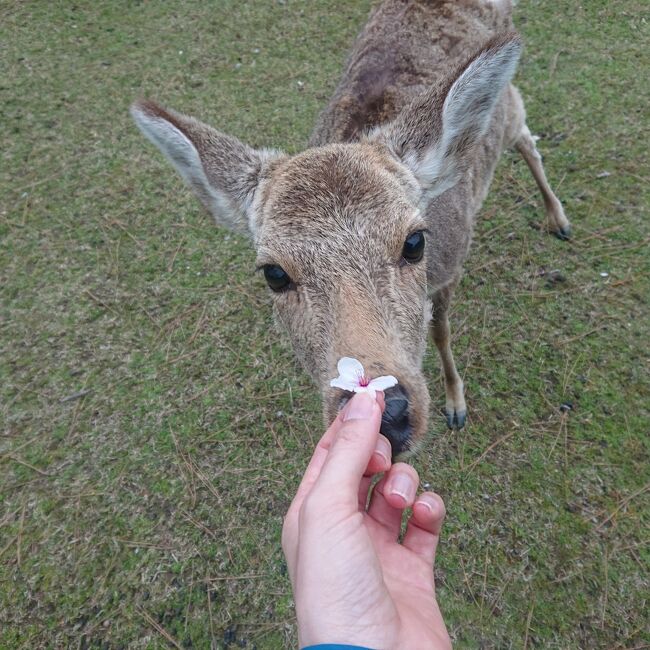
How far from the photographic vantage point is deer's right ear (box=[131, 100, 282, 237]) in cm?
248

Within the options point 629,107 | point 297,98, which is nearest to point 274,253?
point 297,98

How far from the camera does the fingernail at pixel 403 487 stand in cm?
164

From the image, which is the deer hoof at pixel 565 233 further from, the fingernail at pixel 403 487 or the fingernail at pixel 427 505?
the fingernail at pixel 403 487

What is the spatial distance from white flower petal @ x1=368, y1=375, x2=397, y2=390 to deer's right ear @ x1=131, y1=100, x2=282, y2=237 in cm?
147

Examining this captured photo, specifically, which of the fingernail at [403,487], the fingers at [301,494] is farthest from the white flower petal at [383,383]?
the fingernail at [403,487]

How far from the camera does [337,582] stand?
1.40 meters

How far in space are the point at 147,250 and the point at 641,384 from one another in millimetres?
4558

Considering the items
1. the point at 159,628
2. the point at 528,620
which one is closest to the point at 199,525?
the point at 159,628

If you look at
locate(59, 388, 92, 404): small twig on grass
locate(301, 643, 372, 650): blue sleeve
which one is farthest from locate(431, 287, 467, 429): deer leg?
locate(59, 388, 92, 404): small twig on grass

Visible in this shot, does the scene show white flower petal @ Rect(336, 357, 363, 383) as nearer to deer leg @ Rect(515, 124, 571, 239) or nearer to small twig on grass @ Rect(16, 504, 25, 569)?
small twig on grass @ Rect(16, 504, 25, 569)

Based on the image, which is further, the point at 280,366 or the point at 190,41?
the point at 190,41

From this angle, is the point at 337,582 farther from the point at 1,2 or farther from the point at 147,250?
the point at 1,2

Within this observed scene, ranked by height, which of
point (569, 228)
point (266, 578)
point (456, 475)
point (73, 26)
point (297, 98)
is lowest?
point (266, 578)

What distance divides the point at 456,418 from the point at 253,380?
1.66m
